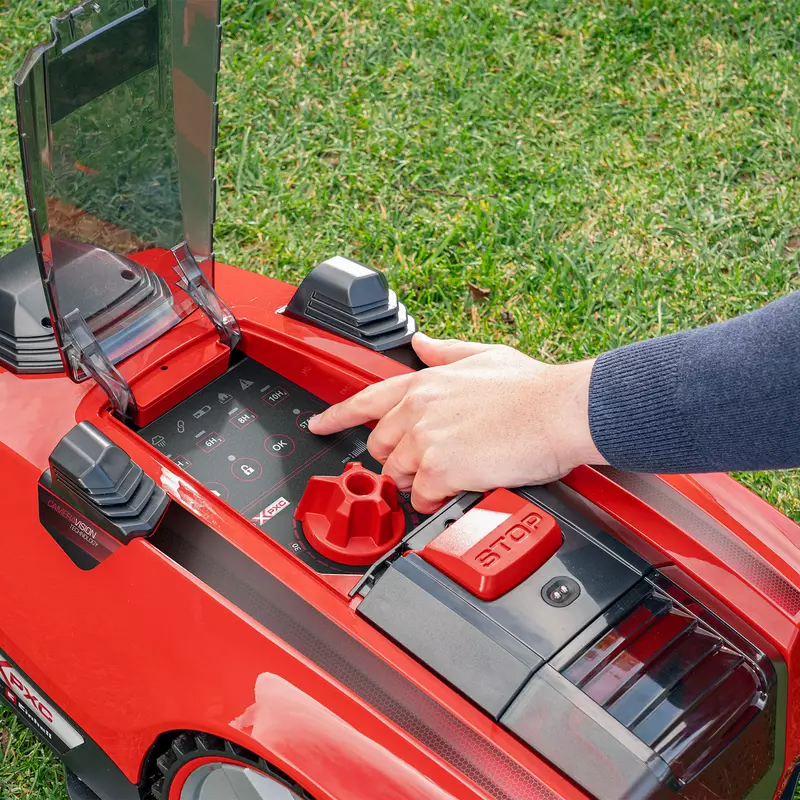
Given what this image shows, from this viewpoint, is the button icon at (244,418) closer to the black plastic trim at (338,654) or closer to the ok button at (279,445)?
the ok button at (279,445)

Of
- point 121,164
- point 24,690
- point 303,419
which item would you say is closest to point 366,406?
point 303,419

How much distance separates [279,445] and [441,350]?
0.63 ft

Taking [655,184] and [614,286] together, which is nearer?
[614,286]

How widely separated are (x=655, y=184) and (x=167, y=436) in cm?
116

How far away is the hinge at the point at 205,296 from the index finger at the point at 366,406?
0.48 feet

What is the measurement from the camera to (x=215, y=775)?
36.4 inches

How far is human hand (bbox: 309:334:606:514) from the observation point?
896 mm

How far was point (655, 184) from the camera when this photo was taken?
73.6 inches

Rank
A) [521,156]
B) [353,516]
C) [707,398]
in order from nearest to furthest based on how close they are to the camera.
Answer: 1. [707,398]
2. [353,516]
3. [521,156]

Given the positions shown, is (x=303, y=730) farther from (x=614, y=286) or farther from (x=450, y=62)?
(x=450, y=62)

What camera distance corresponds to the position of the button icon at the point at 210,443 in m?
1.03

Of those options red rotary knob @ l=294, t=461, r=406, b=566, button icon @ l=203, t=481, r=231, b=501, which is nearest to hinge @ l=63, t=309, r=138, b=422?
button icon @ l=203, t=481, r=231, b=501

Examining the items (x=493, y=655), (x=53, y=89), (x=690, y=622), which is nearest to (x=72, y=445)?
(x=53, y=89)

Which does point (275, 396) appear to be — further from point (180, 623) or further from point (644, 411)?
point (644, 411)
